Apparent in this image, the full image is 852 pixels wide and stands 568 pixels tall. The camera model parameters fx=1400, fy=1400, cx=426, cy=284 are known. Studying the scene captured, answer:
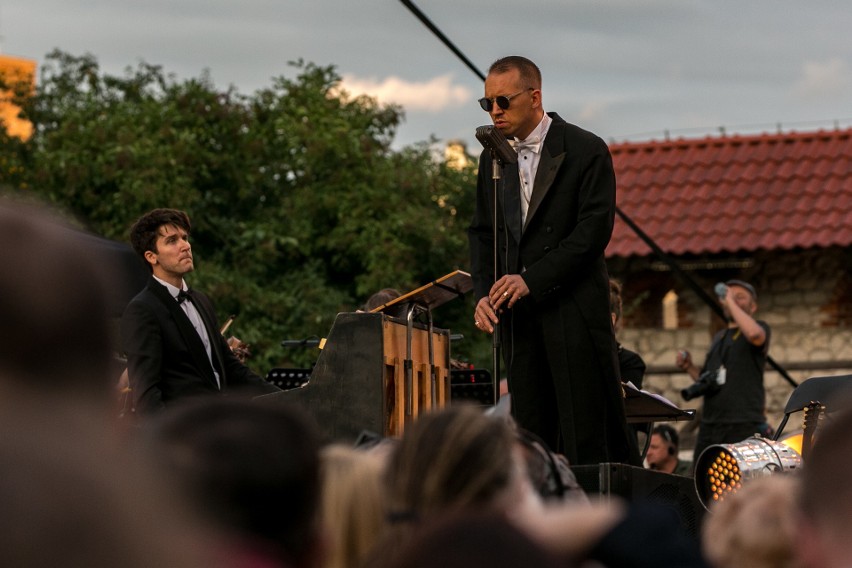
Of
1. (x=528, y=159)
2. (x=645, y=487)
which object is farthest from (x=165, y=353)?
(x=645, y=487)

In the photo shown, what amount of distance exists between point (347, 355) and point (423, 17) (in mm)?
1747

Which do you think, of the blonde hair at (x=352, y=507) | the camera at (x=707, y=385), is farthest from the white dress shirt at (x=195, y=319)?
the camera at (x=707, y=385)

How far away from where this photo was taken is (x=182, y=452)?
1.86 metres

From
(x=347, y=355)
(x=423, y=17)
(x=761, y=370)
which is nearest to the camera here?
(x=347, y=355)

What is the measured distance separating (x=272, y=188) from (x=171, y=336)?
1312cm

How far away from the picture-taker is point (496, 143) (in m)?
5.59

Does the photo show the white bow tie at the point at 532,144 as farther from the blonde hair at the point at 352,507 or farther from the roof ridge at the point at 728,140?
the roof ridge at the point at 728,140

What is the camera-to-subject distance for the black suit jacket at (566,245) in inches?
220

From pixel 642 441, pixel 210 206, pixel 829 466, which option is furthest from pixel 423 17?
pixel 210 206

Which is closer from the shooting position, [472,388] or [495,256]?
[495,256]

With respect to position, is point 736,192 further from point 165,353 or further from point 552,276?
point 552,276

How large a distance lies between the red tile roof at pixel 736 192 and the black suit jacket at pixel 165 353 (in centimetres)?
970

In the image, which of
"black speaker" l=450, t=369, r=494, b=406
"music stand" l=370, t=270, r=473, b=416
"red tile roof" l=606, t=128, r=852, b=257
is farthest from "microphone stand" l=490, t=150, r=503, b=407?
"red tile roof" l=606, t=128, r=852, b=257

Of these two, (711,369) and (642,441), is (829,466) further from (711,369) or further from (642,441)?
(711,369)
